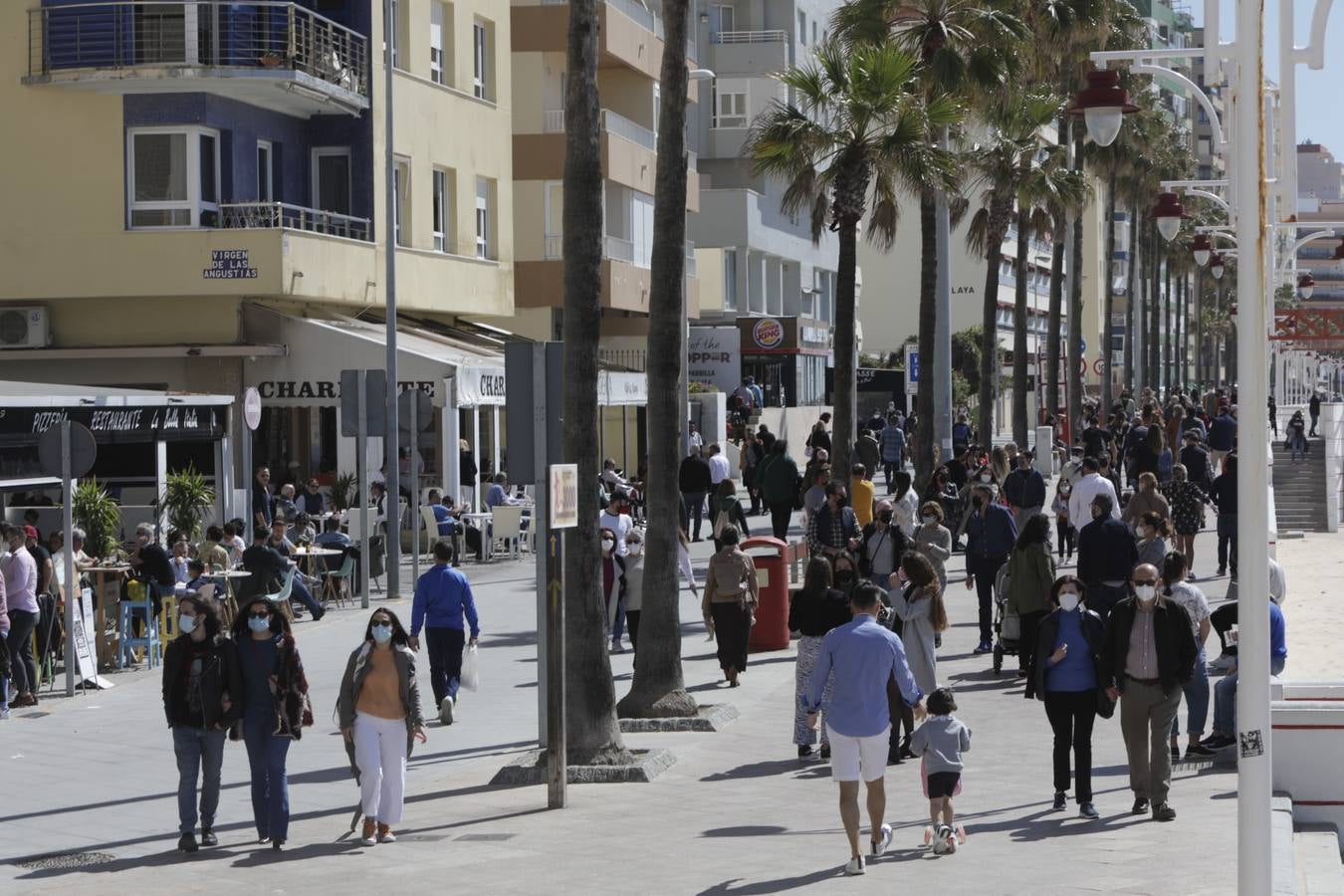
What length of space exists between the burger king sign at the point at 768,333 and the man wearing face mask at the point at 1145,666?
5252 centimetres

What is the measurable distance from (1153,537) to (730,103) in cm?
5206

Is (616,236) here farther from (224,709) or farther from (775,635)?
(224,709)

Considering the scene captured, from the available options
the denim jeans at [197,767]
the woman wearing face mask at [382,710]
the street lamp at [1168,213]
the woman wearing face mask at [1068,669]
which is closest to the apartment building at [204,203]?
the street lamp at [1168,213]

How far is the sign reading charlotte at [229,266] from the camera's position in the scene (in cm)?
3238

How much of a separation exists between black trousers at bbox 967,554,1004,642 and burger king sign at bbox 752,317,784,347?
44.6 m

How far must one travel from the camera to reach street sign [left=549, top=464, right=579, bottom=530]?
13594 millimetres

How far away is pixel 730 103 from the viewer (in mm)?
69000

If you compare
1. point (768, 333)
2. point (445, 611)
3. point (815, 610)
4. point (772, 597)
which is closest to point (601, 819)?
point (815, 610)

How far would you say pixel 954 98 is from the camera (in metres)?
32.2

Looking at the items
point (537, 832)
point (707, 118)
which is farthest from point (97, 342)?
point (707, 118)

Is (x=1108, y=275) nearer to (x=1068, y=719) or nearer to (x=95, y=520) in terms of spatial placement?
(x=95, y=520)

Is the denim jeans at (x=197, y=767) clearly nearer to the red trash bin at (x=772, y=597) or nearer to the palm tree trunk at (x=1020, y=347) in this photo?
the red trash bin at (x=772, y=597)

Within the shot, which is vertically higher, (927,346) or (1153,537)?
(927,346)

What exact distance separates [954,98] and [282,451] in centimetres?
1326
